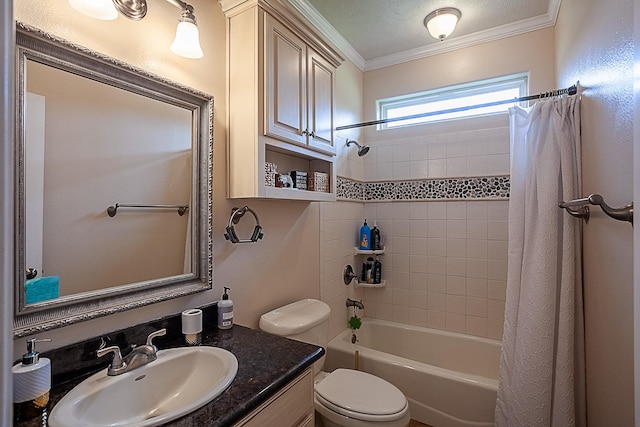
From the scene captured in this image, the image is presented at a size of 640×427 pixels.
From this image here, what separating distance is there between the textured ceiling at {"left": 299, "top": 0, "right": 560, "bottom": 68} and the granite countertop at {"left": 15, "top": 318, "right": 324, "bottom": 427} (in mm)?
1934

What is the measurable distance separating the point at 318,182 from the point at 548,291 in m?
1.28

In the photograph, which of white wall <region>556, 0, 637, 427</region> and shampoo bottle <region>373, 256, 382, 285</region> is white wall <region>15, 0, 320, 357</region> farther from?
white wall <region>556, 0, 637, 427</region>

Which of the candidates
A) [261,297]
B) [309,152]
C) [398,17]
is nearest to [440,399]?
[261,297]

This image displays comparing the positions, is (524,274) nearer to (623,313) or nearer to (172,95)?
(623,313)

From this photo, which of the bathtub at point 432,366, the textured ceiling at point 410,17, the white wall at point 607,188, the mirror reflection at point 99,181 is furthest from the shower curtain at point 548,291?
the mirror reflection at point 99,181

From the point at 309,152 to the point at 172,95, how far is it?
738mm

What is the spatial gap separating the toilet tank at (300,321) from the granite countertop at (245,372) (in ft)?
0.75

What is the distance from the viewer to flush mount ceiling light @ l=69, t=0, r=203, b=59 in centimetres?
103

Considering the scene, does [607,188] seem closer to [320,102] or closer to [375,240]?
[320,102]

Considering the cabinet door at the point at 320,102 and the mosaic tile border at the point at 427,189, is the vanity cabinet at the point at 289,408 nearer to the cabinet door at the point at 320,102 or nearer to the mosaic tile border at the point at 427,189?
the cabinet door at the point at 320,102

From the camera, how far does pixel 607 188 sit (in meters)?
1.12

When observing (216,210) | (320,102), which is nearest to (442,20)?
(320,102)

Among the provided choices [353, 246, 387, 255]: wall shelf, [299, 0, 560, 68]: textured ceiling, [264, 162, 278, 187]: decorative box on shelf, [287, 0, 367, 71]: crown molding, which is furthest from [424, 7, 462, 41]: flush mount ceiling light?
[353, 246, 387, 255]: wall shelf

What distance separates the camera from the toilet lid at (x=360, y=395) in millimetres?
1510
